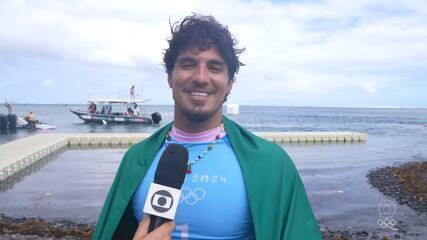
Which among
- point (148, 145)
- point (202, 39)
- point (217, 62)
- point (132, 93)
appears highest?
point (132, 93)

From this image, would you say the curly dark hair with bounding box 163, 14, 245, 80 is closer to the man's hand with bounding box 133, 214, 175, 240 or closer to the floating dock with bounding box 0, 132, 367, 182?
the man's hand with bounding box 133, 214, 175, 240

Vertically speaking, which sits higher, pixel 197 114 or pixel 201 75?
pixel 201 75

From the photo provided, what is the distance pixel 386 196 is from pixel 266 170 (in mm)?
14015

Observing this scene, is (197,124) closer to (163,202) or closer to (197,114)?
(197,114)

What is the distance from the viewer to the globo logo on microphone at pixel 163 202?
5.50 ft

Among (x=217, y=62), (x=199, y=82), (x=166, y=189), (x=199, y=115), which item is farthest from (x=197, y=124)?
(x=166, y=189)

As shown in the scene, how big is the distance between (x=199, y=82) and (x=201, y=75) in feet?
0.12

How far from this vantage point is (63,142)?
28.4m

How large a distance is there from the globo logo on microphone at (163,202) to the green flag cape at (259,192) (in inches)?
17.6

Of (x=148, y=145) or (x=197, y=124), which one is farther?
(x=148, y=145)

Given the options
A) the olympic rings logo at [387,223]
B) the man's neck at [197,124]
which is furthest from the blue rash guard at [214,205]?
the olympic rings logo at [387,223]

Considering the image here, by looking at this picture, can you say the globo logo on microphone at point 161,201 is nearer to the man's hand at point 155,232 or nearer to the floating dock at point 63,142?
the man's hand at point 155,232

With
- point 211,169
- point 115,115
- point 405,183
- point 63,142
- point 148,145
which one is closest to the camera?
point 211,169

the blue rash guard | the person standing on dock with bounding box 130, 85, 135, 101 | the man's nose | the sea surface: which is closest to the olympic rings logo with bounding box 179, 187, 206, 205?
the blue rash guard
